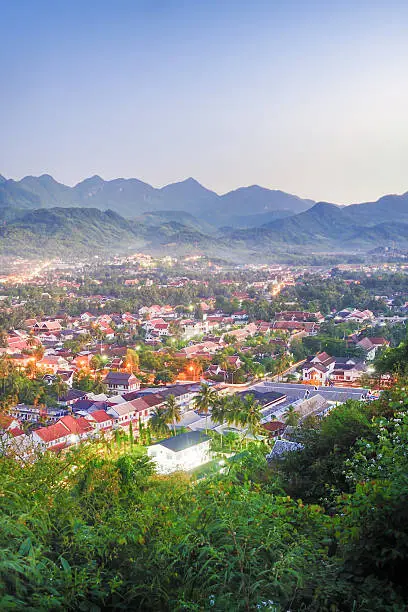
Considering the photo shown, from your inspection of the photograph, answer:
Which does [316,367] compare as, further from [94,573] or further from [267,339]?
[94,573]

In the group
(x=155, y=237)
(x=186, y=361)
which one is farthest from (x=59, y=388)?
(x=155, y=237)

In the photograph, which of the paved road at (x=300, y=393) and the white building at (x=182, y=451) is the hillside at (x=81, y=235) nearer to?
the paved road at (x=300, y=393)

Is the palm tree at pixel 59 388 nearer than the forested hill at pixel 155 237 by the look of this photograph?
Yes

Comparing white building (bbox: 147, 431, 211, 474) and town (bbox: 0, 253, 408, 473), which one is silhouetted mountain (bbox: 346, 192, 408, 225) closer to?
town (bbox: 0, 253, 408, 473)

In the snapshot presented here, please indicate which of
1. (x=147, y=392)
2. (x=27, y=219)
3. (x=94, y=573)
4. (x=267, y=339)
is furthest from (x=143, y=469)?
(x=27, y=219)

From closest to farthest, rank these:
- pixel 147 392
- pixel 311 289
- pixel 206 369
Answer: pixel 147 392
pixel 206 369
pixel 311 289

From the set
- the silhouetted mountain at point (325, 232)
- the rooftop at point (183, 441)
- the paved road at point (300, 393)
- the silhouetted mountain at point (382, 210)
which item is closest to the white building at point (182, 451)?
the rooftop at point (183, 441)
